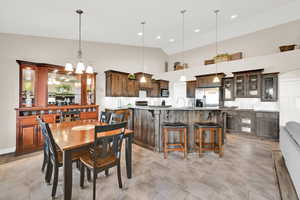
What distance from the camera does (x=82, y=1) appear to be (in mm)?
2596

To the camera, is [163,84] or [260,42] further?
[163,84]

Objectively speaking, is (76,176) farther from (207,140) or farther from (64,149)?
(207,140)

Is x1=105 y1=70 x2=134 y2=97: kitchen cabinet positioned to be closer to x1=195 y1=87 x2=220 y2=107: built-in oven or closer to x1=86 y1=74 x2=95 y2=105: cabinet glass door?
x1=86 y1=74 x2=95 y2=105: cabinet glass door

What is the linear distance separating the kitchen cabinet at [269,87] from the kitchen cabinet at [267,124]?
20.4 inches

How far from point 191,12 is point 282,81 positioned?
346 centimetres

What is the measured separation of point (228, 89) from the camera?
5043mm

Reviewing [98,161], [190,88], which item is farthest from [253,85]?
[98,161]

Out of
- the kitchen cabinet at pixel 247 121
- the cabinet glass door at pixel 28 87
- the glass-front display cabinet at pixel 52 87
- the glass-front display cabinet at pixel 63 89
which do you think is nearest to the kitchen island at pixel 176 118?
the kitchen cabinet at pixel 247 121

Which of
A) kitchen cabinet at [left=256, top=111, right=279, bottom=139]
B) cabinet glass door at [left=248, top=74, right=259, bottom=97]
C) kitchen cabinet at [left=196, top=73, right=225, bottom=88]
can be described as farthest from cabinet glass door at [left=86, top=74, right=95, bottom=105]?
kitchen cabinet at [left=256, top=111, right=279, bottom=139]

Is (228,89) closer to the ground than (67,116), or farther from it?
farther from it

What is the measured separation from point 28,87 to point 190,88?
18.3 feet

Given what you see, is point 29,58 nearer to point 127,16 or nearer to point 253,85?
point 127,16

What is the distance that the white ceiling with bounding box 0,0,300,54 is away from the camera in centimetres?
270

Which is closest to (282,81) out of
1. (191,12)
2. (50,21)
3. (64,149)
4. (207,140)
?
(207,140)
